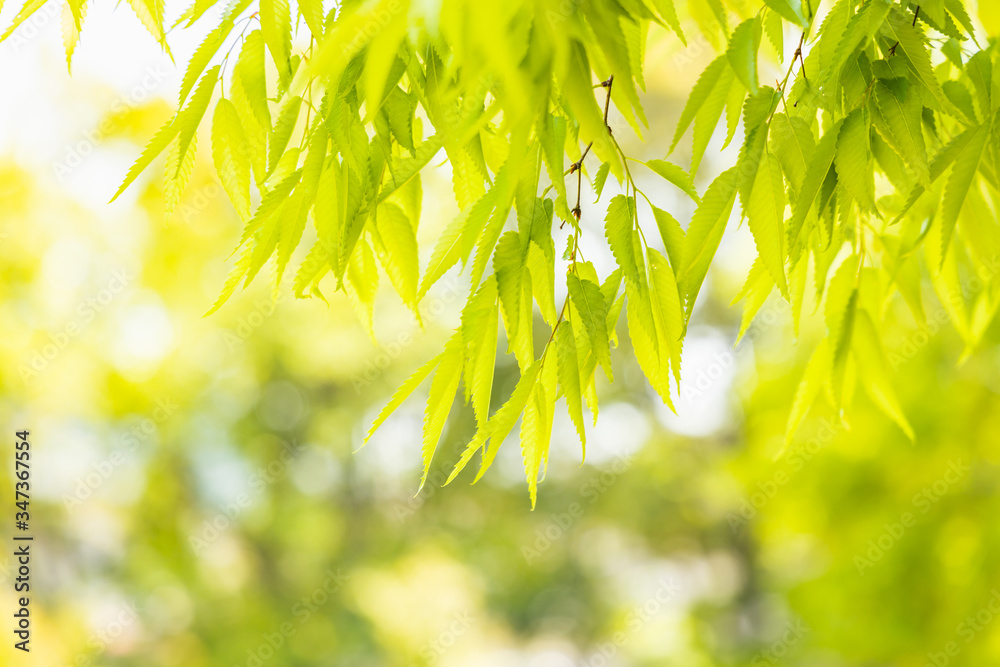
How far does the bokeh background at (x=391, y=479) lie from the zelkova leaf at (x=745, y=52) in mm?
659

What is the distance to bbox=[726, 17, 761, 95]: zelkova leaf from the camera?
561 millimetres

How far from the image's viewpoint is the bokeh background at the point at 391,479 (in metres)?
2.43

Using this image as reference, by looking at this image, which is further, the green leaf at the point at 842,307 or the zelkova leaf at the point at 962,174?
the green leaf at the point at 842,307

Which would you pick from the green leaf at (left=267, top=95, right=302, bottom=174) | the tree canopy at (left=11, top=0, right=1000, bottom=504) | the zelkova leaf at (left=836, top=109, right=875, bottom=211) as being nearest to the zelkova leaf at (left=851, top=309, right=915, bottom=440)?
the tree canopy at (left=11, top=0, right=1000, bottom=504)

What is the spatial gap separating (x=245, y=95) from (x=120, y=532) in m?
4.48

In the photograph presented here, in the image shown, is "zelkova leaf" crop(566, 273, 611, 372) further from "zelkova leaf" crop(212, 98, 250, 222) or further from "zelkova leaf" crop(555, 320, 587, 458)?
"zelkova leaf" crop(212, 98, 250, 222)

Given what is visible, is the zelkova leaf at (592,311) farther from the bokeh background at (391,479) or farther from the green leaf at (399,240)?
the bokeh background at (391,479)

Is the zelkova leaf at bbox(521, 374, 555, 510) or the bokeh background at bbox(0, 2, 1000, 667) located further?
the bokeh background at bbox(0, 2, 1000, 667)

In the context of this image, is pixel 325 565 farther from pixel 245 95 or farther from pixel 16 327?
pixel 245 95

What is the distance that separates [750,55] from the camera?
56 centimetres

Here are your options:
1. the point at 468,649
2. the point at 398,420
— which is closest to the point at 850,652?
the point at 398,420

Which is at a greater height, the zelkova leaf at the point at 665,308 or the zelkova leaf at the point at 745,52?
the zelkova leaf at the point at 745,52

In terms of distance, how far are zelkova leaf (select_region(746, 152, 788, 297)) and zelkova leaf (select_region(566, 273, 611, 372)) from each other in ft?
0.45

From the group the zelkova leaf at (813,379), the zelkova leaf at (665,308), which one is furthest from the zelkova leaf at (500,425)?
the zelkova leaf at (813,379)
